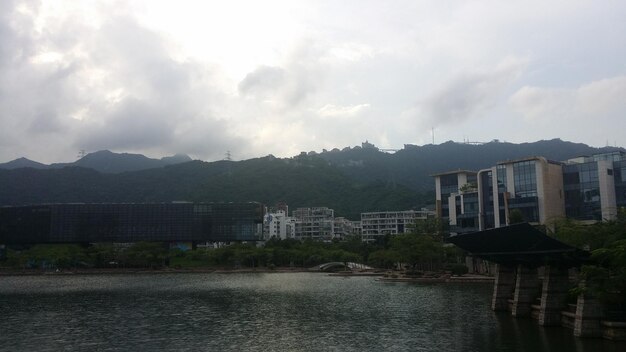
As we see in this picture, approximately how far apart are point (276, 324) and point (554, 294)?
1807 centimetres

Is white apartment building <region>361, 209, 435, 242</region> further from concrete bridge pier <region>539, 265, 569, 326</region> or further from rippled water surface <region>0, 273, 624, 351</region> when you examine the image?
concrete bridge pier <region>539, 265, 569, 326</region>

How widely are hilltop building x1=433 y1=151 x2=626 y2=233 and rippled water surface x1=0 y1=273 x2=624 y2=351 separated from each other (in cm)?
3182

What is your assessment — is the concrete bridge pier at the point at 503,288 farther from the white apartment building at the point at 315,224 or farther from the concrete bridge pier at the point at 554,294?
the white apartment building at the point at 315,224

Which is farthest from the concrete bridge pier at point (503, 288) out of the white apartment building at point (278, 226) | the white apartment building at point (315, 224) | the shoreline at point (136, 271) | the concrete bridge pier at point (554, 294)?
the white apartment building at point (278, 226)

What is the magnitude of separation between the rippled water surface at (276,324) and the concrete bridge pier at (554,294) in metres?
1.15

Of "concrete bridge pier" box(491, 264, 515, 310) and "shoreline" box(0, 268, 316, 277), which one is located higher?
"concrete bridge pier" box(491, 264, 515, 310)

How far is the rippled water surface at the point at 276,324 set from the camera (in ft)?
95.0

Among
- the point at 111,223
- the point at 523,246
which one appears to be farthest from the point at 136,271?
the point at 523,246

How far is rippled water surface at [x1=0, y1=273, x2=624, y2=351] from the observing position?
1140 inches

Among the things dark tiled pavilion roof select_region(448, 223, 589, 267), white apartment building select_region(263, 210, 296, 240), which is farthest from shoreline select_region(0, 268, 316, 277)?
dark tiled pavilion roof select_region(448, 223, 589, 267)

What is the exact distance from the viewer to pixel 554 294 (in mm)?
32375

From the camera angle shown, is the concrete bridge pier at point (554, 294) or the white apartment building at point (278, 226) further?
the white apartment building at point (278, 226)

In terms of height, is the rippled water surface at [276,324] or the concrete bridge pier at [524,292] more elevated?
the concrete bridge pier at [524,292]

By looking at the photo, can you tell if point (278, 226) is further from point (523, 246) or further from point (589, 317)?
point (589, 317)
